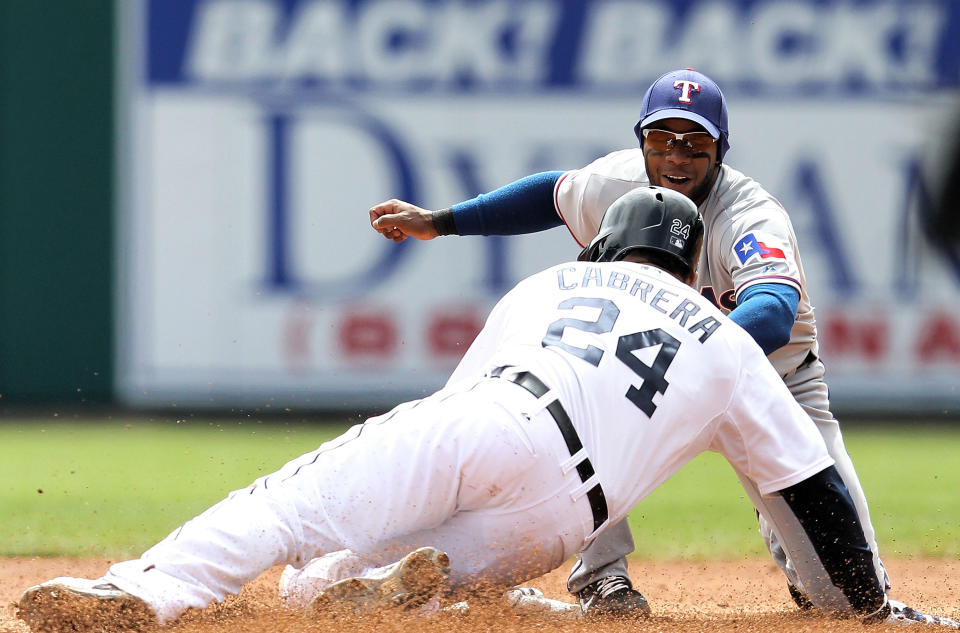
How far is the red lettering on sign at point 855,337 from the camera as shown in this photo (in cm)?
942

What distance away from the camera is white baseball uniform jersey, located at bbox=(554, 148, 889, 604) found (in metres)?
3.25

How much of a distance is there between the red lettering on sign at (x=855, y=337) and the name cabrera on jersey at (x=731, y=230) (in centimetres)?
598

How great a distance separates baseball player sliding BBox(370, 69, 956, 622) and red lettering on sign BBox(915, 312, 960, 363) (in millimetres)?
6190

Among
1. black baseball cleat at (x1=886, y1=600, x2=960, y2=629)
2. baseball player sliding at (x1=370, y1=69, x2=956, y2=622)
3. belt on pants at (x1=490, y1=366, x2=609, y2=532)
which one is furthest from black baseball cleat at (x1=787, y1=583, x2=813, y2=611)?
belt on pants at (x1=490, y1=366, x2=609, y2=532)

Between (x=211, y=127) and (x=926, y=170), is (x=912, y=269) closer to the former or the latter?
(x=926, y=170)

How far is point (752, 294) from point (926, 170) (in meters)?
7.20

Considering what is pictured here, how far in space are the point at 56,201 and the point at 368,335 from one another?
8.80 ft

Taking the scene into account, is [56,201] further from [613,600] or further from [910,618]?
[910,618]

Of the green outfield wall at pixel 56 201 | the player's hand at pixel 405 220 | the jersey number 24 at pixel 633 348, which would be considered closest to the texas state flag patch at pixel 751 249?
the jersey number 24 at pixel 633 348

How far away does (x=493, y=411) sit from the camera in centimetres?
251

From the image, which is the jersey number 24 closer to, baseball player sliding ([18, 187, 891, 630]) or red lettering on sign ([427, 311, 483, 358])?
baseball player sliding ([18, 187, 891, 630])

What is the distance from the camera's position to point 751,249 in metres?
3.27

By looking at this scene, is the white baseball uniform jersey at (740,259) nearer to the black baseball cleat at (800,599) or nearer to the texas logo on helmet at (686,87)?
the black baseball cleat at (800,599)

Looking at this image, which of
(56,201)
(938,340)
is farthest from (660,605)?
(56,201)
